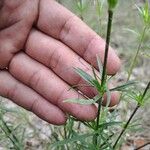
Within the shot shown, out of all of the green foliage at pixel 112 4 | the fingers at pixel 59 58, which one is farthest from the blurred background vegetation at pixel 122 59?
the green foliage at pixel 112 4

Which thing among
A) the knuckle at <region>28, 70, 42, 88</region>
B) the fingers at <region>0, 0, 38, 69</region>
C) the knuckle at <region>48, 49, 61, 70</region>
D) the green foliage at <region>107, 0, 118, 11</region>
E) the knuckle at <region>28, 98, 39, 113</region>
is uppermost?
the fingers at <region>0, 0, 38, 69</region>

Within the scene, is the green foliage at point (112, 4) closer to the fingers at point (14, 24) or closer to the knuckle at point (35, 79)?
the knuckle at point (35, 79)

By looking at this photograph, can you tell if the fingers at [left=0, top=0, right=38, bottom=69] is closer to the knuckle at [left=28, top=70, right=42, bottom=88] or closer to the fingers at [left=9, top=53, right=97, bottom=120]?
the fingers at [left=9, top=53, right=97, bottom=120]

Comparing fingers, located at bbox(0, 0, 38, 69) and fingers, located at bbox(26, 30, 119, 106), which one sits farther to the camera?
fingers, located at bbox(0, 0, 38, 69)

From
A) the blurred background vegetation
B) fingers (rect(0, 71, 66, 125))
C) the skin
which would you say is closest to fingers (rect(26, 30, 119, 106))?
the skin

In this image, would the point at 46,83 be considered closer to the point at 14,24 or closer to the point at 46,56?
the point at 46,56

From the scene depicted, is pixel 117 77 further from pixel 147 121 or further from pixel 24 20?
pixel 24 20

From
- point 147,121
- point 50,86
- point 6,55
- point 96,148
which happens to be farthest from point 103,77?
point 147,121

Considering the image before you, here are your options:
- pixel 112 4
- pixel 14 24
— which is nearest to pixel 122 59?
pixel 14 24
